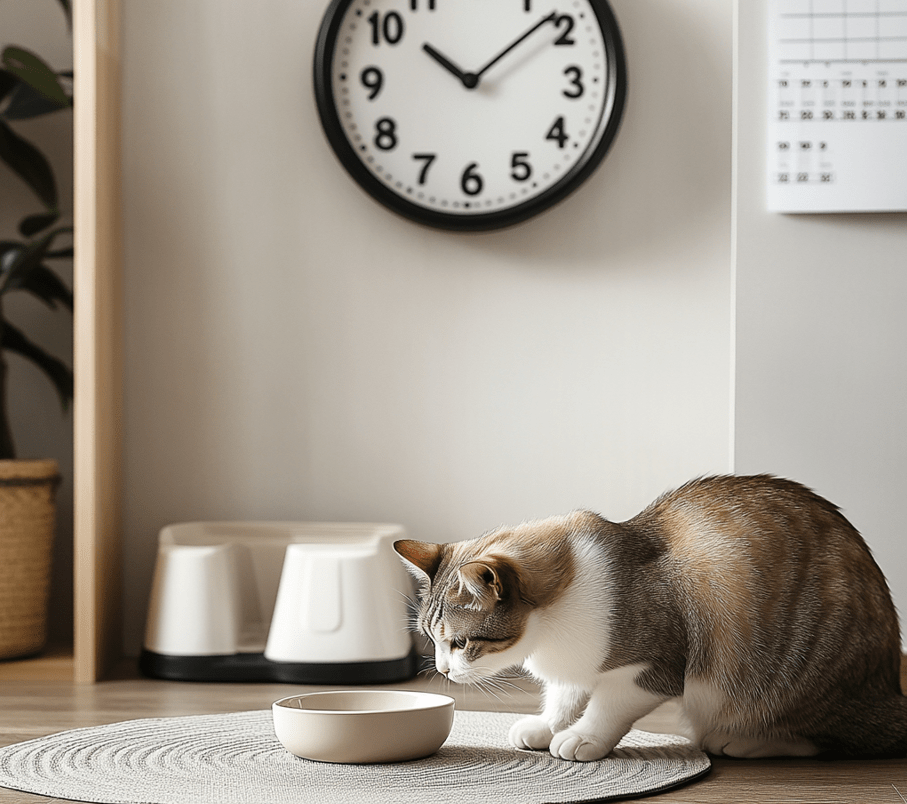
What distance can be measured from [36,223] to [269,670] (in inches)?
30.6

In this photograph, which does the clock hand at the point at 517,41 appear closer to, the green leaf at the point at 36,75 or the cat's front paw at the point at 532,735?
the green leaf at the point at 36,75

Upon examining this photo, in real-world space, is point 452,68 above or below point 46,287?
above

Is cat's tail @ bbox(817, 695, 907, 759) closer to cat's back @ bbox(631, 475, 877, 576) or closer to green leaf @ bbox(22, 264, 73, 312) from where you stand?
cat's back @ bbox(631, 475, 877, 576)

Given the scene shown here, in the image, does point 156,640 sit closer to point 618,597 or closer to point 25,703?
point 25,703

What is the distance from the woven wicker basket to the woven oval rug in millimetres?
434

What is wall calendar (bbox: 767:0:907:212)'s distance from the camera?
1.28 metres

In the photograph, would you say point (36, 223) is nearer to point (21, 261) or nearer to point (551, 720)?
point (21, 261)

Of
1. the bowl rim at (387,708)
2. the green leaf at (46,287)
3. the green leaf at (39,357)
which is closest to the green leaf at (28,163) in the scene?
the green leaf at (46,287)

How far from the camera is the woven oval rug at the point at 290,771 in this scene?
0.85 meters

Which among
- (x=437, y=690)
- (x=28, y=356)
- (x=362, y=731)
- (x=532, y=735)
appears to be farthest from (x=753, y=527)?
(x=28, y=356)

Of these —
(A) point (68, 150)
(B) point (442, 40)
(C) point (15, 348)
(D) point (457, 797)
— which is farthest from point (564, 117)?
(D) point (457, 797)

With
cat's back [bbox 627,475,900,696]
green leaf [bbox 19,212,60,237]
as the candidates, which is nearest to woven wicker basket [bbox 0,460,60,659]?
green leaf [bbox 19,212,60,237]

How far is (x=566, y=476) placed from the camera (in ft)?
5.24

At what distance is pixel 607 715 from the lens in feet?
3.17
